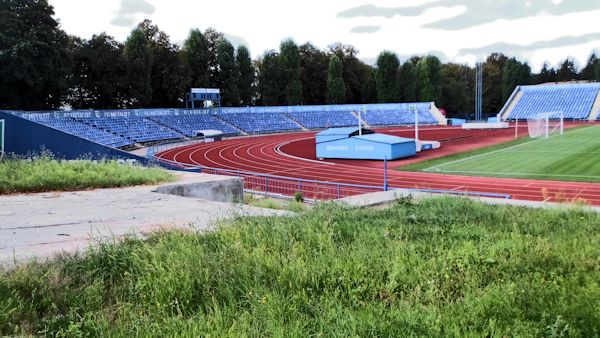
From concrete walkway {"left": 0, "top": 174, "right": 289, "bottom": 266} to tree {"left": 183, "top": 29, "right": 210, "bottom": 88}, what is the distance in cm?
6225

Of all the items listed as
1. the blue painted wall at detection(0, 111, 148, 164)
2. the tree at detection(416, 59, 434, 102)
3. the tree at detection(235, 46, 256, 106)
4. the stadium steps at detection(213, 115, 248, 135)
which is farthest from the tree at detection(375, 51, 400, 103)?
the blue painted wall at detection(0, 111, 148, 164)

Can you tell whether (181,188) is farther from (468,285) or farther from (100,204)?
(468,285)

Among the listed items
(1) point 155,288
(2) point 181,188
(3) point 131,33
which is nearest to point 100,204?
(2) point 181,188

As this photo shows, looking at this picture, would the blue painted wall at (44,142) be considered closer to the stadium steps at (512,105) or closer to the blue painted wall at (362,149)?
the blue painted wall at (362,149)

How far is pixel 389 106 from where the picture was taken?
81688mm

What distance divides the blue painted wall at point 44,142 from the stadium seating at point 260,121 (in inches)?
1384

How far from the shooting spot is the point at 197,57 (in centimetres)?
7219

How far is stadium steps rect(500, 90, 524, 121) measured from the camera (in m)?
88.4

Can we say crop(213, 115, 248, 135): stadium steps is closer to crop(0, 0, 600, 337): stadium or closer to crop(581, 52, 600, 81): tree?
crop(0, 0, 600, 337): stadium

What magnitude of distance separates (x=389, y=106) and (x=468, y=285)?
3106 inches

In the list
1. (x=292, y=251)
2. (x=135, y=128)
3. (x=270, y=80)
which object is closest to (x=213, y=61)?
(x=270, y=80)

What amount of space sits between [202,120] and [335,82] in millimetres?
34569

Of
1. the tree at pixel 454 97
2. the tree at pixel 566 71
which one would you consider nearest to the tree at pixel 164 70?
the tree at pixel 454 97

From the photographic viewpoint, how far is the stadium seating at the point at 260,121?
6325cm
